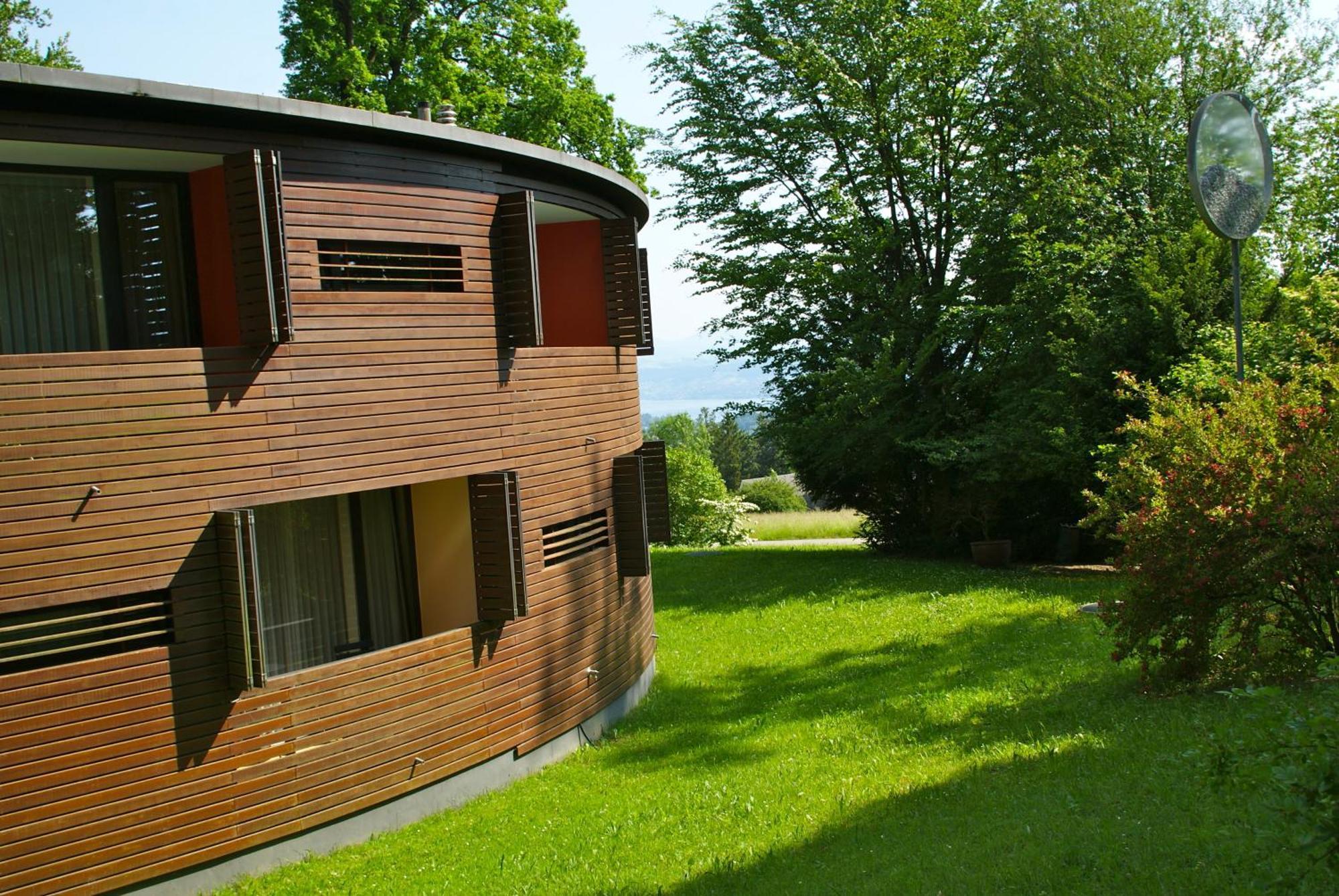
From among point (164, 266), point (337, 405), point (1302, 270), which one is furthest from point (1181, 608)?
point (1302, 270)

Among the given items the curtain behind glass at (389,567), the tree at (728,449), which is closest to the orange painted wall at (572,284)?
the curtain behind glass at (389,567)

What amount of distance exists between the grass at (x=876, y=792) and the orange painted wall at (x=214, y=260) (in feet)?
15.2

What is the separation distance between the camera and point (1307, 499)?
8.91 m

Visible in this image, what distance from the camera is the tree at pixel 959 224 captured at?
70.4ft

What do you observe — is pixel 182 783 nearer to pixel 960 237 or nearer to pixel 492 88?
pixel 960 237

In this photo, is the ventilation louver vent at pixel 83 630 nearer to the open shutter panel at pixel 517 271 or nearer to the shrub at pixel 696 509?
the open shutter panel at pixel 517 271

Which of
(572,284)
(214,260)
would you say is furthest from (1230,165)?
(214,260)

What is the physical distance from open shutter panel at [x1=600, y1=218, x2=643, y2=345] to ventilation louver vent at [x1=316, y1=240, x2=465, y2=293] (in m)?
3.03

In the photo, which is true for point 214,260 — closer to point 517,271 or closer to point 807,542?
point 517,271

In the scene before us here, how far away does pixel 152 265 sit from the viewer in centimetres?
946

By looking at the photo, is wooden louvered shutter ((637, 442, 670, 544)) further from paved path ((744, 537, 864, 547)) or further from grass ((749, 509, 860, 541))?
grass ((749, 509, 860, 541))

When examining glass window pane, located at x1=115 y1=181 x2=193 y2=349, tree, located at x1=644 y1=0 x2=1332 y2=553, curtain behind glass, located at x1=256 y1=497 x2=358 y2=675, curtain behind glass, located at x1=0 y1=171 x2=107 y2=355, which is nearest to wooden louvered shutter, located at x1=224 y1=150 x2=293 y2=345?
glass window pane, located at x1=115 y1=181 x2=193 y2=349

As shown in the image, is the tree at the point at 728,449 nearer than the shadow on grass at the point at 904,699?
No

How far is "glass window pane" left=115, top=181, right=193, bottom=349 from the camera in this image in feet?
30.6
